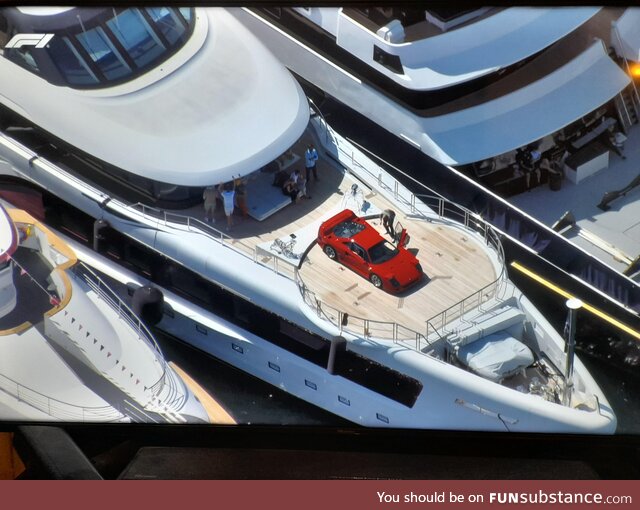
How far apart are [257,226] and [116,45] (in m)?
1.07

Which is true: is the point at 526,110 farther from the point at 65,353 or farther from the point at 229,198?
the point at 65,353

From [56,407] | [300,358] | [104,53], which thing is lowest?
[56,407]

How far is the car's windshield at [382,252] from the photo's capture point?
573 cm

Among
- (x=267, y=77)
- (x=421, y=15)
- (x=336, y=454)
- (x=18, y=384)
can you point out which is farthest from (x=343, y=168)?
(x=18, y=384)

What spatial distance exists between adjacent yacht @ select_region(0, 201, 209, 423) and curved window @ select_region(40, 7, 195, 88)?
802 mm

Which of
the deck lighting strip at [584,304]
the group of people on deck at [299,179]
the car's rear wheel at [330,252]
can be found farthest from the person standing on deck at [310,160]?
the deck lighting strip at [584,304]

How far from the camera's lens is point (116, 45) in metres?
6.06

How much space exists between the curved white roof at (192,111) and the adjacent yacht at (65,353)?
23.5 inches

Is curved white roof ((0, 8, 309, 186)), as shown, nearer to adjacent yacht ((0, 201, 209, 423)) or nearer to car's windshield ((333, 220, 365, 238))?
car's windshield ((333, 220, 365, 238))

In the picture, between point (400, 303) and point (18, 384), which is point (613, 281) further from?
point (18, 384)

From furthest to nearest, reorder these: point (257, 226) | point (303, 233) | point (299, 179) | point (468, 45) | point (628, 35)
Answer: point (468, 45) → point (299, 179) → point (257, 226) → point (303, 233) → point (628, 35)

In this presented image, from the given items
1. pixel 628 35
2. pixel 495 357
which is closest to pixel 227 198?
pixel 495 357

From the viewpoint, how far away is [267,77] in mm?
6250

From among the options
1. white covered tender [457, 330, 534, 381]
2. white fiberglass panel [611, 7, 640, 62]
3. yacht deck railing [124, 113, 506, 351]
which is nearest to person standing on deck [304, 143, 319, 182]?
yacht deck railing [124, 113, 506, 351]
